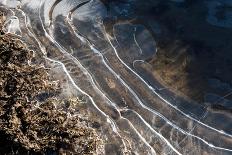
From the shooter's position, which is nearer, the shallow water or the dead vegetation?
the dead vegetation

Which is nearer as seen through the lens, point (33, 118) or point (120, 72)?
point (33, 118)

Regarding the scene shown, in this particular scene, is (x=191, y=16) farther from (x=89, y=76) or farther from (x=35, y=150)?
(x=35, y=150)

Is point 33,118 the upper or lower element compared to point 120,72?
upper

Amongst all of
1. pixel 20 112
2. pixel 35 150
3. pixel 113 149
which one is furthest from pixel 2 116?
pixel 113 149

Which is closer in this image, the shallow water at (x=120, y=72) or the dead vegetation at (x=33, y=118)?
the dead vegetation at (x=33, y=118)
